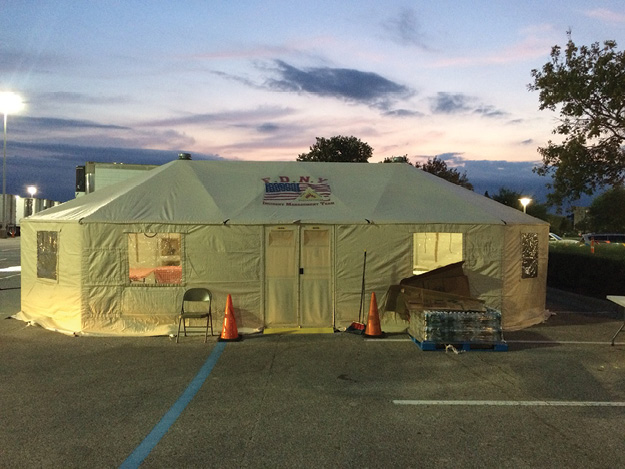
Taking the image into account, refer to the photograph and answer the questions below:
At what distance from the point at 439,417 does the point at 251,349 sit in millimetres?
3842

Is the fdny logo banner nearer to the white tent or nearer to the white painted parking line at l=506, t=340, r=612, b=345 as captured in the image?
the white tent

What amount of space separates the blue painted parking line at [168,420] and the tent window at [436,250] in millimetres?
8956

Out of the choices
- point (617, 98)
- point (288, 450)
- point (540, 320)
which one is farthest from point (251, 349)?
point (617, 98)

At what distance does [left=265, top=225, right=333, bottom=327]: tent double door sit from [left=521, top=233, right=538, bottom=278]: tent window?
4395 millimetres

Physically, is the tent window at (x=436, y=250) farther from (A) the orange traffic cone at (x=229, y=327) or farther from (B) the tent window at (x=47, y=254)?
(B) the tent window at (x=47, y=254)

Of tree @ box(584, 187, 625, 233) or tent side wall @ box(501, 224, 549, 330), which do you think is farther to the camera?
tree @ box(584, 187, 625, 233)

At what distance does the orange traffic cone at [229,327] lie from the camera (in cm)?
875

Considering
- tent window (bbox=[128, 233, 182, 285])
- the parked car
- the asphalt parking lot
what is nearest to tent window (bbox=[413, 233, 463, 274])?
the asphalt parking lot

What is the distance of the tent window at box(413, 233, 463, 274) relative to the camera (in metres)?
14.3

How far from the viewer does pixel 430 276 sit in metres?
9.47

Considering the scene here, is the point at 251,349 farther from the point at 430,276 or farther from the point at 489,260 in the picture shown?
the point at 489,260

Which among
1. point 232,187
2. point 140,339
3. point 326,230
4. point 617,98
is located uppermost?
point 617,98

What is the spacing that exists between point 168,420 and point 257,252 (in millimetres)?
4747

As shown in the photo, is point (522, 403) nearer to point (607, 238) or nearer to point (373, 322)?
point (373, 322)
